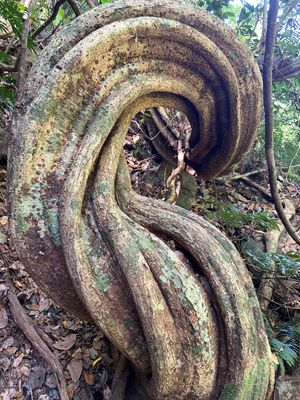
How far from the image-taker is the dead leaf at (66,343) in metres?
1.43

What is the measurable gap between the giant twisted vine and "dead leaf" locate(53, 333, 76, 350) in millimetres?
435

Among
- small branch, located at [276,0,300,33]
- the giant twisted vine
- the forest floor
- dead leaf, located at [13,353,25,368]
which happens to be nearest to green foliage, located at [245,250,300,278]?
the forest floor

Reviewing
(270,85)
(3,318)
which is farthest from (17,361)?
(270,85)

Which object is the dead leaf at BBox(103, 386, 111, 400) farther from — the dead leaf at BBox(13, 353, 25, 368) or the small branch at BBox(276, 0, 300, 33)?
the small branch at BBox(276, 0, 300, 33)

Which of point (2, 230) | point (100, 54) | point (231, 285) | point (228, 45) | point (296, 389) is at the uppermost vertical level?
point (228, 45)

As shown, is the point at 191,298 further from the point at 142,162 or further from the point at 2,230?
the point at 142,162

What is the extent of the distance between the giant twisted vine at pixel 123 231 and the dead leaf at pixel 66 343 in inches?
17.1

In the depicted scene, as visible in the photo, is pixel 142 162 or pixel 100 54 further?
pixel 142 162

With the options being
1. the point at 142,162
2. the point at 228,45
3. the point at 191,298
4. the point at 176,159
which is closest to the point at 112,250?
the point at 191,298

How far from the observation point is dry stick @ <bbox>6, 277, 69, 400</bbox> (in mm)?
1256

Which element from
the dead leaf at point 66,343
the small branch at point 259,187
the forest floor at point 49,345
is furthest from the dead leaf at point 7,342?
the small branch at point 259,187

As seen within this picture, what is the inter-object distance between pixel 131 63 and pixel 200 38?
0.83 ft

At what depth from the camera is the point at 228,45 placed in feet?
4.34

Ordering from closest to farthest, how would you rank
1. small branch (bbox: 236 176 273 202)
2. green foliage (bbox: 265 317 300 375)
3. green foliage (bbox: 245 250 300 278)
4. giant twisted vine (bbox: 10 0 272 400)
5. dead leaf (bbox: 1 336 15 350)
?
giant twisted vine (bbox: 10 0 272 400) < dead leaf (bbox: 1 336 15 350) < green foliage (bbox: 265 317 300 375) < green foliage (bbox: 245 250 300 278) < small branch (bbox: 236 176 273 202)
